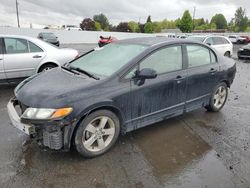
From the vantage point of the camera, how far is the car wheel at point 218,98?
4.89 meters

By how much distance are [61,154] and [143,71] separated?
1.63 metres

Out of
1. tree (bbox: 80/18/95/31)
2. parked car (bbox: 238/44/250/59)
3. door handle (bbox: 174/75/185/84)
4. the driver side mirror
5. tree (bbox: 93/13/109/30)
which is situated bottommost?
parked car (bbox: 238/44/250/59)

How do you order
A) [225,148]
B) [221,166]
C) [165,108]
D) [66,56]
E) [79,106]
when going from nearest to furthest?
[79,106]
[221,166]
[225,148]
[165,108]
[66,56]

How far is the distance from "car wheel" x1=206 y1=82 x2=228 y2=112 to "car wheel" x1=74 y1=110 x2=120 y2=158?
95.8 inches

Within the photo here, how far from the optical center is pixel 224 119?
4.75 m

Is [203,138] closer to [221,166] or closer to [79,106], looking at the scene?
[221,166]

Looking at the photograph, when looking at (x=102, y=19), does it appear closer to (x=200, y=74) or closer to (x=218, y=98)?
(x=218, y=98)

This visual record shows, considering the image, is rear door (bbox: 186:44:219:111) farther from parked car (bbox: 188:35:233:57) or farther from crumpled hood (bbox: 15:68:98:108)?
parked car (bbox: 188:35:233:57)

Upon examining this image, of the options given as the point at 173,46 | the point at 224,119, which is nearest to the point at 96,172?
the point at 173,46

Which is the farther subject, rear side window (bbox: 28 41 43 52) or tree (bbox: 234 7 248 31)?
tree (bbox: 234 7 248 31)

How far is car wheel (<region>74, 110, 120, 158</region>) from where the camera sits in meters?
3.06

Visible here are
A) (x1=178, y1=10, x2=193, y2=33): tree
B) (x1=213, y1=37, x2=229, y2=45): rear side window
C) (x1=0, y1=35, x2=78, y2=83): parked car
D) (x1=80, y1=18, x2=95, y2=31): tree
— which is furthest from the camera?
(x1=80, y1=18, x2=95, y2=31): tree

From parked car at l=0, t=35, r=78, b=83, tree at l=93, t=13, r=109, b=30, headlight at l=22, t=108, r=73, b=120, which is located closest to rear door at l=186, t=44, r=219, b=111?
headlight at l=22, t=108, r=73, b=120

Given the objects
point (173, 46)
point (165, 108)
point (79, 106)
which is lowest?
point (165, 108)
